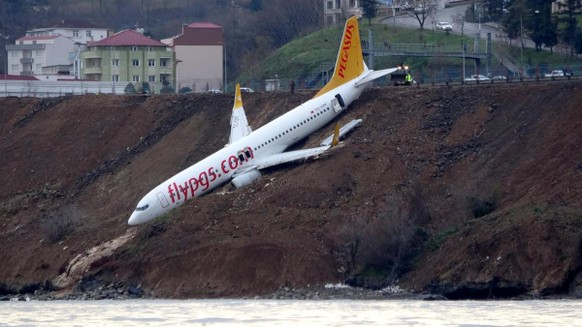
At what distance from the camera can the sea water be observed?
198 feet

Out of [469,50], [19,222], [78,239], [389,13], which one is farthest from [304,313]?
[389,13]

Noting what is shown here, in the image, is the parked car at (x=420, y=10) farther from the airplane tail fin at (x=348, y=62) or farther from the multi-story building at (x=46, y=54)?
the airplane tail fin at (x=348, y=62)

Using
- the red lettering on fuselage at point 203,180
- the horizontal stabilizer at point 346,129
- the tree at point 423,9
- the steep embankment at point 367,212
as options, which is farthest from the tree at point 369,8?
the red lettering on fuselage at point 203,180

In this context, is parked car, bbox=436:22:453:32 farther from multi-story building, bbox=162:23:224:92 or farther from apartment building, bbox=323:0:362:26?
multi-story building, bbox=162:23:224:92

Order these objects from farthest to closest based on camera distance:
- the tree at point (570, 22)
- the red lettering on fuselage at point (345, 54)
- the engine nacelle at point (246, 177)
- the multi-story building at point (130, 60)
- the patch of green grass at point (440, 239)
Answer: the multi-story building at point (130, 60) < the tree at point (570, 22) < the red lettering on fuselage at point (345, 54) < the engine nacelle at point (246, 177) < the patch of green grass at point (440, 239)

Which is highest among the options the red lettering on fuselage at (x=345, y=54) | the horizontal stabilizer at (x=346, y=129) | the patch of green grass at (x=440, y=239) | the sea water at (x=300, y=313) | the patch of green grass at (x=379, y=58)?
the red lettering on fuselage at (x=345, y=54)

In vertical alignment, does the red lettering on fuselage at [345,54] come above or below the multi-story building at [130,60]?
above

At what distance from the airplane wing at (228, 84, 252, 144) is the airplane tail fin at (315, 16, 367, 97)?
457 centimetres

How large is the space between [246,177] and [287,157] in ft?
8.22

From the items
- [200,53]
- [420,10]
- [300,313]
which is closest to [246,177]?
[300,313]

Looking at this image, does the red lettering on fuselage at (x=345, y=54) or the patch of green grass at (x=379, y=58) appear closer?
the red lettering on fuselage at (x=345, y=54)

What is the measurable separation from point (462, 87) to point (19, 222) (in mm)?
27774

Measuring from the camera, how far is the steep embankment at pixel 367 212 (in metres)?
74.5

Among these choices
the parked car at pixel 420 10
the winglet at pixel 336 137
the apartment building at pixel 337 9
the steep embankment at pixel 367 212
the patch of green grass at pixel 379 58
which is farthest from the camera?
the apartment building at pixel 337 9
